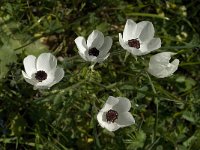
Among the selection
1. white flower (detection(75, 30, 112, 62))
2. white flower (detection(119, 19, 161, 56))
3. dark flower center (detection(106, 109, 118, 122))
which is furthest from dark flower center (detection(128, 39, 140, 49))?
dark flower center (detection(106, 109, 118, 122))

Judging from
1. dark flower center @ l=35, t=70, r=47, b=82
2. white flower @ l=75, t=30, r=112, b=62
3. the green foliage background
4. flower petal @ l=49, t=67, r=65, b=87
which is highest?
white flower @ l=75, t=30, r=112, b=62

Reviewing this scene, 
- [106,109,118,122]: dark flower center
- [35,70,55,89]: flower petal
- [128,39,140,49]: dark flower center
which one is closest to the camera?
[35,70,55,89]: flower petal

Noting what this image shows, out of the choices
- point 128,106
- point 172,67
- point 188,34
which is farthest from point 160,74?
point 188,34

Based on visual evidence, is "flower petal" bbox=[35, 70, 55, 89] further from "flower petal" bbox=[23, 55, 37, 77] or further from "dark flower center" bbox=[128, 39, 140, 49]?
"dark flower center" bbox=[128, 39, 140, 49]

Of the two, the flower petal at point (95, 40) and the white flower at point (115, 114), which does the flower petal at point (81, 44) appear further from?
the white flower at point (115, 114)

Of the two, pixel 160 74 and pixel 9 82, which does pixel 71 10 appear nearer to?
pixel 9 82

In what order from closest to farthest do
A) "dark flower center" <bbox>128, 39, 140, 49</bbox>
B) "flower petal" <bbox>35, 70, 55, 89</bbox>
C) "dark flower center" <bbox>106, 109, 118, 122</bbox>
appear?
"flower petal" <bbox>35, 70, 55, 89</bbox>, "dark flower center" <bbox>106, 109, 118, 122</bbox>, "dark flower center" <bbox>128, 39, 140, 49</bbox>

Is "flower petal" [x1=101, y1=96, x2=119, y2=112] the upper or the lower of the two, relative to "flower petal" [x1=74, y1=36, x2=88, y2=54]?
lower
